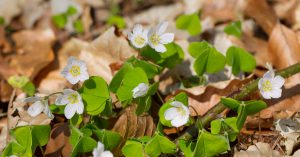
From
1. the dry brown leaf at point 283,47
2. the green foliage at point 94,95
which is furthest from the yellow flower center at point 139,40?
the dry brown leaf at point 283,47

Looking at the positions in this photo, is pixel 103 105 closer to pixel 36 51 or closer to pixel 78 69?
pixel 78 69

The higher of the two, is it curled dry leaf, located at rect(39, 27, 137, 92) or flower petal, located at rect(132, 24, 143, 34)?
flower petal, located at rect(132, 24, 143, 34)

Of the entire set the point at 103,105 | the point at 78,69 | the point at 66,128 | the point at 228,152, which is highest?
the point at 78,69

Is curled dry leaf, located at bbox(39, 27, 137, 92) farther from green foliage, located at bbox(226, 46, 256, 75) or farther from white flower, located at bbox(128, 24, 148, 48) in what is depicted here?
green foliage, located at bbox(226, 46, 256, 75)

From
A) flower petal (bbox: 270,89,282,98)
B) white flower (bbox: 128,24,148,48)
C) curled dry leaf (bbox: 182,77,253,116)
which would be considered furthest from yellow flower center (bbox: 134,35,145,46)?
flower petal (bbox: 270,89,282,98)

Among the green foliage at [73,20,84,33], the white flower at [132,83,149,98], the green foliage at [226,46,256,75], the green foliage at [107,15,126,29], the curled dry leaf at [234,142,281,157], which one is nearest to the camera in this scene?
the white flower at [132,83,149,98]

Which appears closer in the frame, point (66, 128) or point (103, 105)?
point (103, 105)

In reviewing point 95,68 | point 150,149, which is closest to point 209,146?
point 150,149
